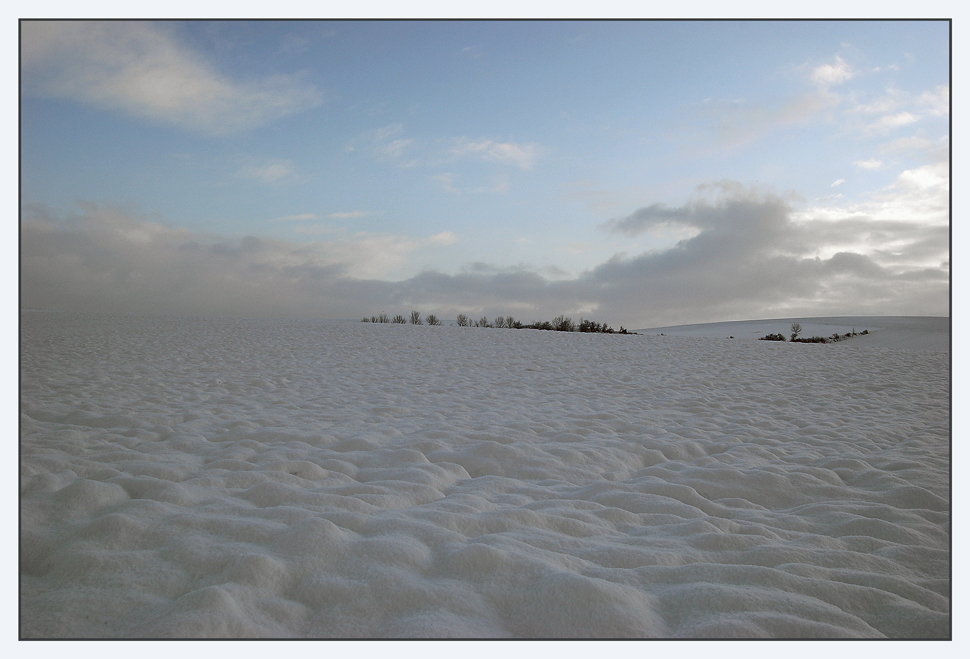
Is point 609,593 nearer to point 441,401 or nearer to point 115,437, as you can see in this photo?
point 115,437

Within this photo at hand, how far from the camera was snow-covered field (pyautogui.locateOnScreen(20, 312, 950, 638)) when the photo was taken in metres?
1.86

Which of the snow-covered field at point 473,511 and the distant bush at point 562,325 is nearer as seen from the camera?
the snow-covered field at point 473,511

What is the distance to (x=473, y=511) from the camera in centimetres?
284

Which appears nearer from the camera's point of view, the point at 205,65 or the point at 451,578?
the point at 451,578

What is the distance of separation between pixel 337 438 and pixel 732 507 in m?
3.12

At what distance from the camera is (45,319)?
1424 centimetres

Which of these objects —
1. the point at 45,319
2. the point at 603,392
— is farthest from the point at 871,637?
the point at 45,319

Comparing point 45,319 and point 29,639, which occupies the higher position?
point 45,319

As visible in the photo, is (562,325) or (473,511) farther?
(562,325)

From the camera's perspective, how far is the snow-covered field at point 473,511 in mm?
1857

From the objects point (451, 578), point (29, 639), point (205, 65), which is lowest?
point (29, 639)

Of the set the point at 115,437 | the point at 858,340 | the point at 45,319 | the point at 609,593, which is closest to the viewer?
the point at 609,593

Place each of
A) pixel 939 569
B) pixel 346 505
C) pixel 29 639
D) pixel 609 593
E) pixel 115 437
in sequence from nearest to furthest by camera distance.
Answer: pixel 29 639 → pixel 609 593 → pixel 939 569 → pixel 346 505 → pixel 115 437

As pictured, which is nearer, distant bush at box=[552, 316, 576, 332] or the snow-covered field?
the snow-covered field
